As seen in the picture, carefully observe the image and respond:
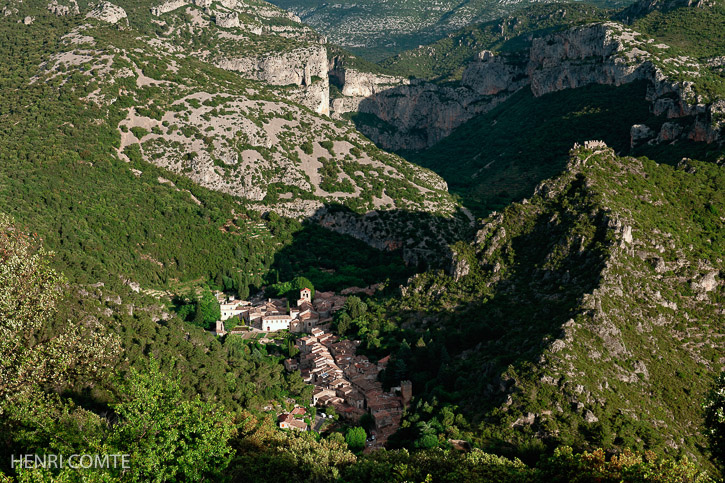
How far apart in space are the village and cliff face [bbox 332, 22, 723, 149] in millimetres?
51967

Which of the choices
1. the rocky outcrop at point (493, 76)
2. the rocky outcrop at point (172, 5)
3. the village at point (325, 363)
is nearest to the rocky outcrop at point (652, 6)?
the rocky outcrop at point (493, 76)

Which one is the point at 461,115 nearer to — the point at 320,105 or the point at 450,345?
the point at 320,105

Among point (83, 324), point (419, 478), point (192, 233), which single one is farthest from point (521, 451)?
point (192, 233)

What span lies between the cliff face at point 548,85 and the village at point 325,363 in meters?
52.0

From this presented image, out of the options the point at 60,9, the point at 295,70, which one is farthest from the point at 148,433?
the point at 295,70

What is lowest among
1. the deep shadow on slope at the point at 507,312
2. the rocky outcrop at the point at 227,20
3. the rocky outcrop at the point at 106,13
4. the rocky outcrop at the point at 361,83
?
the rocky outcrop at the point at 361,83

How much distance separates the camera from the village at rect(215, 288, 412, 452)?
53.8m

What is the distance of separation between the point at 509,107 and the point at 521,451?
139 m

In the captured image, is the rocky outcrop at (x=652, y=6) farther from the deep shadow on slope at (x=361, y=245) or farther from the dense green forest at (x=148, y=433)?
the dense green forest at (x=148, y=433)

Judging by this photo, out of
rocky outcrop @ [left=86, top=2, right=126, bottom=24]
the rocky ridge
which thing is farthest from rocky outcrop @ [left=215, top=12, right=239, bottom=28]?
the rocky ridge

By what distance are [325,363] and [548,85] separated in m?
112

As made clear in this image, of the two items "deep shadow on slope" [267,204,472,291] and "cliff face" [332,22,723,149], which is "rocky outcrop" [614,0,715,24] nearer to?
"cliff face" [332,22,723,149]

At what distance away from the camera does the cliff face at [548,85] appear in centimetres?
10172

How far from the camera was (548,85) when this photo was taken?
154 m
